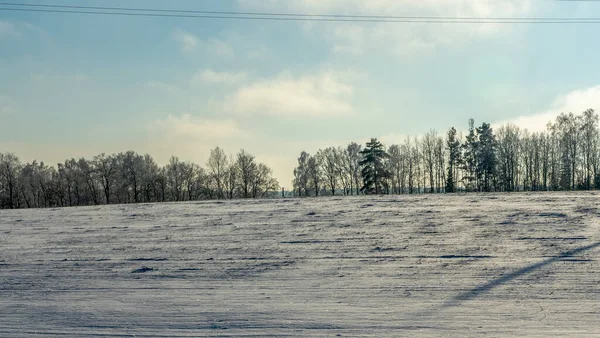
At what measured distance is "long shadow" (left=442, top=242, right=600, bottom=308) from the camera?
7.41 metres

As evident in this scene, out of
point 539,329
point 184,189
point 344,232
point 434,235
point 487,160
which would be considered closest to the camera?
point 539,329

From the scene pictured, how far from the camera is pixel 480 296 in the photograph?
750 cm

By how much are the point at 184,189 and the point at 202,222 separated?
71.2m

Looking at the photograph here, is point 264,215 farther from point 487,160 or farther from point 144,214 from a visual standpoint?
point 487,160

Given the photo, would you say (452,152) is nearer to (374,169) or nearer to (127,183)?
(374,169)

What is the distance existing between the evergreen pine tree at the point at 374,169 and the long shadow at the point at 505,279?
158ft

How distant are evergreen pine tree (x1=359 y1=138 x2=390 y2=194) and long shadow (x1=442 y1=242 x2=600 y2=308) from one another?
158ft

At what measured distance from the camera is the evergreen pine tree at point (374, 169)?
58375 mm

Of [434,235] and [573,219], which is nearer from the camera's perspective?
[434,235]

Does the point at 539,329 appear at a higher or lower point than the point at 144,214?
lower

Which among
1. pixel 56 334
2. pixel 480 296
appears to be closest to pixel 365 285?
pixel 480 296

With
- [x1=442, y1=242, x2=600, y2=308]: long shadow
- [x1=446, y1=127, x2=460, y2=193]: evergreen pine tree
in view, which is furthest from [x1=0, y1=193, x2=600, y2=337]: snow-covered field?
[x1=446, y1=127, x2=460, y2=193]: evergreen pine tree

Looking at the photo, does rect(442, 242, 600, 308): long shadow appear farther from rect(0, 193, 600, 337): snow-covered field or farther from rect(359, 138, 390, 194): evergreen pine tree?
rect(359, 138, 390, 194): evergreen pine tree

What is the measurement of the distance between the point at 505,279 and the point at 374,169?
5048 centimetres
